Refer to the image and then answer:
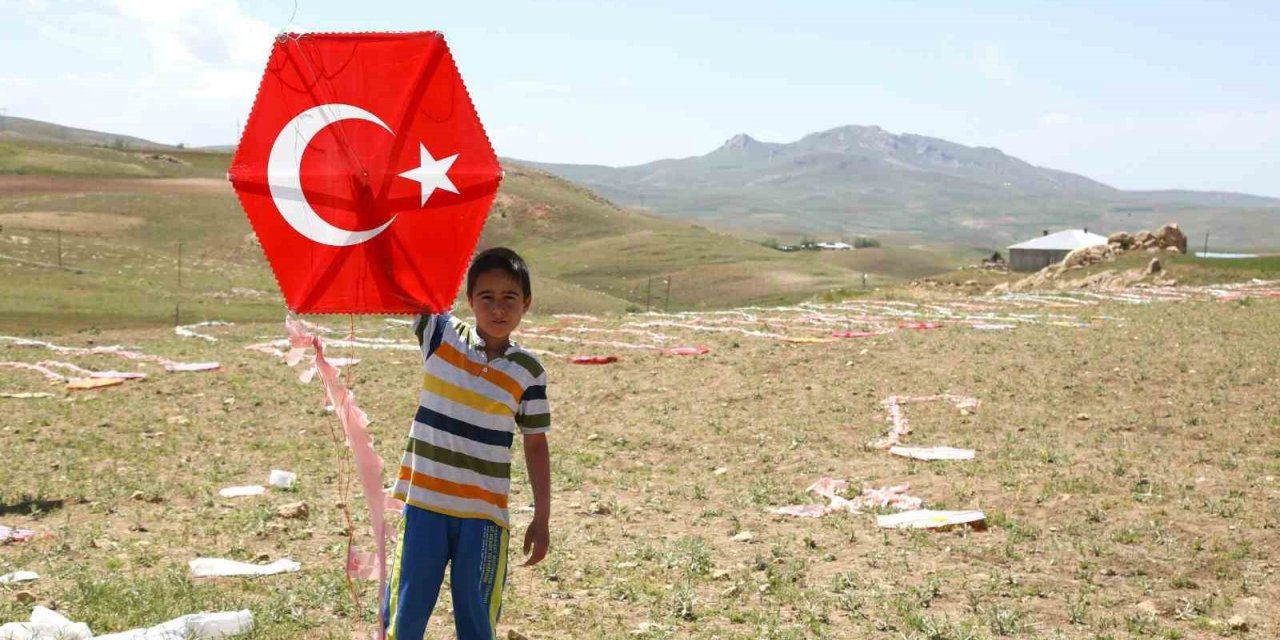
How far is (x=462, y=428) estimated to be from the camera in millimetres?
4430

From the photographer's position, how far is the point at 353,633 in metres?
5.77

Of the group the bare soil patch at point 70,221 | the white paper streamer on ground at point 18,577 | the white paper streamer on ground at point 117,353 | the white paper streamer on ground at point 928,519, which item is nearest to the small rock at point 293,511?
the white paper streamer on ground at point 18,577

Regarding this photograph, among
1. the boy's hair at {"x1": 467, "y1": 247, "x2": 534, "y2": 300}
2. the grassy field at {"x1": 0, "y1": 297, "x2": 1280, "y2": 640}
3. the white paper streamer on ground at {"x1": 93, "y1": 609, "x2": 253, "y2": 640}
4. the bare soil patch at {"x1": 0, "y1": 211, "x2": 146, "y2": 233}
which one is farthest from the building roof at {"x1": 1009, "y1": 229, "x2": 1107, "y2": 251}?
the boy's hair at {"x1": 467, "y1": 247, "x2": 534, "y2": 300}

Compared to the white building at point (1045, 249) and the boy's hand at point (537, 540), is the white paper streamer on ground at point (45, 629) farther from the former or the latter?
the white building at point (1045, 249)

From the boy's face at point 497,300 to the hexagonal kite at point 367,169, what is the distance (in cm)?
11

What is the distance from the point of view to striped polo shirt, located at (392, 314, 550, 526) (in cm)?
441

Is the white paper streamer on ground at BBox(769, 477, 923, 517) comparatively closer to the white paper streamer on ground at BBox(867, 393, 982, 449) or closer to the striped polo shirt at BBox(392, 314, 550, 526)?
the white paper streamer on ground at BBox(867, 393, 982, 449)

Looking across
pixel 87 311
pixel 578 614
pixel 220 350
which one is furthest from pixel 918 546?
pixel 87 311

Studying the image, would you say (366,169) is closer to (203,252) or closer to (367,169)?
(367,169)

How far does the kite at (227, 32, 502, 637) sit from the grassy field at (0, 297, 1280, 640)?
2202 mm

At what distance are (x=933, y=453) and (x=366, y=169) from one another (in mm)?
7690

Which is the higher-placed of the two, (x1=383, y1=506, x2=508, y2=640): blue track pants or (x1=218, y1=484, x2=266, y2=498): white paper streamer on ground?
(x1=383, y1=506, x2=508, y2=640): blue track pants

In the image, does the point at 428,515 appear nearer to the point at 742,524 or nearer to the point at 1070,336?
the point at 742,524

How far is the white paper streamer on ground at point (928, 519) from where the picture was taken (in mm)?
8289
